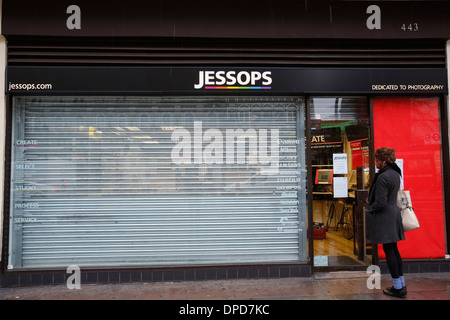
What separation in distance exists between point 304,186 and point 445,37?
355cm

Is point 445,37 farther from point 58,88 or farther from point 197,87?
point 58,88

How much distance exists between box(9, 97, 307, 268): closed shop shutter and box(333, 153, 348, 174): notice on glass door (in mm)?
687

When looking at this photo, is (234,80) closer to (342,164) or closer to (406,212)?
(342,164)

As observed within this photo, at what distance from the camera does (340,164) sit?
20.1ft

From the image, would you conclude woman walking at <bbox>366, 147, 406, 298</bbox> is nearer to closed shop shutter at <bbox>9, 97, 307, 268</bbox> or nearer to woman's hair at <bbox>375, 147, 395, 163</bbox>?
woman's hair at <bbox>375, 147, 395, 163</bbox>

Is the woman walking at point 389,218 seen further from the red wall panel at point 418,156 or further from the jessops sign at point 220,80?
the jessops sign at point 220,80

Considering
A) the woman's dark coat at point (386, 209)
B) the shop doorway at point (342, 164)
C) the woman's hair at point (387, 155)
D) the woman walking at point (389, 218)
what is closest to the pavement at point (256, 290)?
the woman walking at point (389, 218)

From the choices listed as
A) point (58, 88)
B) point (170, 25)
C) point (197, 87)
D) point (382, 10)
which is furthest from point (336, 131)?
point (58, 88)

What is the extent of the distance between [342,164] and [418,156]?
134cm

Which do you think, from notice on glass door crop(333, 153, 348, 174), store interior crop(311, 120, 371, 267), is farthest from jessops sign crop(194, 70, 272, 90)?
notice on glass door crop(333, 153, 348, 174)

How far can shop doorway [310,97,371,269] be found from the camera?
609 centimetres

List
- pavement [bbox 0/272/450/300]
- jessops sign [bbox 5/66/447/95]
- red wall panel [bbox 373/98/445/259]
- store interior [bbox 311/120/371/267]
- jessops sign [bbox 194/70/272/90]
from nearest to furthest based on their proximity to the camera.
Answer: pavement [bbox 0/272/450/300] → jessops sign [bbox 5/66/447/95] → jessops sign [bbox 194/70/272/90] → red wall panel [bbox 373/98/445/259] → store interior [bbox 311/120/371/267]

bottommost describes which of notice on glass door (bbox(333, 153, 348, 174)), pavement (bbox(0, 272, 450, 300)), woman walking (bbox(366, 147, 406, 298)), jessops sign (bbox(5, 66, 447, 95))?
pavement (bbox(0, 272, 450, 300))

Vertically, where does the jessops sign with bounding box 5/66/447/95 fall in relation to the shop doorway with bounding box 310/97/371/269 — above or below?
above
